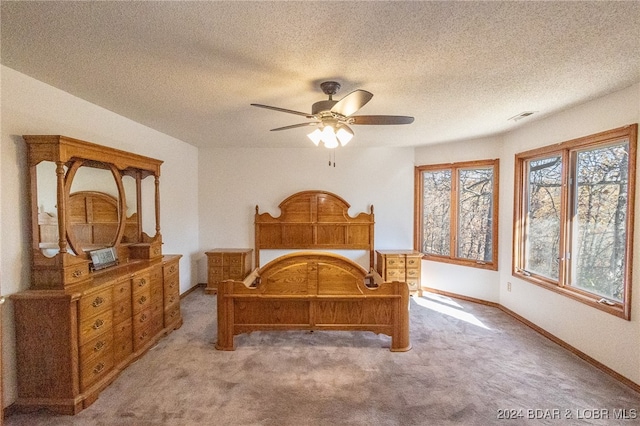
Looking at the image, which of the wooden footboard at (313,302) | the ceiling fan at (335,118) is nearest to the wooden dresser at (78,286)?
the wooden footboard at (313,302)

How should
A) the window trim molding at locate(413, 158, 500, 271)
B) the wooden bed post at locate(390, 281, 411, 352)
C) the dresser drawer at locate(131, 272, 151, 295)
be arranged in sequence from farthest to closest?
1. the window trim molding at locate(413, 158, 500, 271)
2. the wooden bed post at locate(390, 281, 411, 352)
3. the dresser drawer at locate(131, 272, 151, 295)

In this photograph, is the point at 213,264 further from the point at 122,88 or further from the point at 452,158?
the point at 452,158

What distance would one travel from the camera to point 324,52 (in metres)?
1.86

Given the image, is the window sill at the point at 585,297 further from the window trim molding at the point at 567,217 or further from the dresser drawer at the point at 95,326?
the dresser drawer at the point at 95,326

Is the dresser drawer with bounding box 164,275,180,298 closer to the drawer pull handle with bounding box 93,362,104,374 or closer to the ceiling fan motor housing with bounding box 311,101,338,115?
the drawer pull handle with bounding box 93,362,104,374

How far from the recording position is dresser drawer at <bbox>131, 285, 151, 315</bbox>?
2781 mm

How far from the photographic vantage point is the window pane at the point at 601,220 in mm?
2662

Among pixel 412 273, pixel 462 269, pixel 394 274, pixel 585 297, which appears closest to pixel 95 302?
pixel 394 274

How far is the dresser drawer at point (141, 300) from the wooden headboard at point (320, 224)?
2297mm

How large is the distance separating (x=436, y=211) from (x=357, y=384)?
3.42m

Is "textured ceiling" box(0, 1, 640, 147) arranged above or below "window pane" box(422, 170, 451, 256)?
above

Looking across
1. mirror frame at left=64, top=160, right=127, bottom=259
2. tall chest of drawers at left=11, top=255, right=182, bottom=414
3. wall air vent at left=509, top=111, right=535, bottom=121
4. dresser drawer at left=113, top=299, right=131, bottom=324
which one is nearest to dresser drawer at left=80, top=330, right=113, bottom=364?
tall chest of drawers at left=11, top=255, right=182, bottom=414

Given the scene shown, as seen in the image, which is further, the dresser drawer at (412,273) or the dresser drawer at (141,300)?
the dresser drawer at (412,273)

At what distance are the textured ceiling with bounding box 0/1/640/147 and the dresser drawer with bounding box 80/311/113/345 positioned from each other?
1.90 metres
